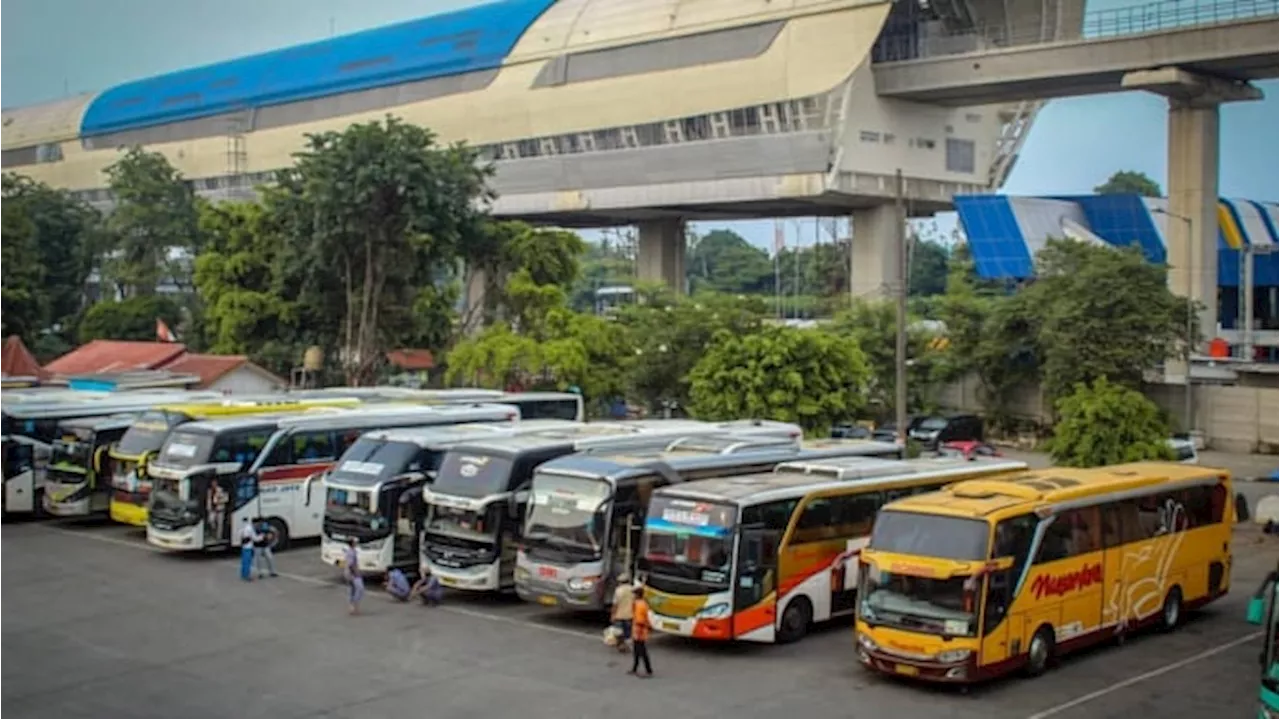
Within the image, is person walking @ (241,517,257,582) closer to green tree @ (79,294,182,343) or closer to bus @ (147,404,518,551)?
bus @ (147,404,518,551)

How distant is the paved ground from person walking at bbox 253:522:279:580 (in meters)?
0.93

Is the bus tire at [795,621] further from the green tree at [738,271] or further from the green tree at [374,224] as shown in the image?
the green tree at [738,271]

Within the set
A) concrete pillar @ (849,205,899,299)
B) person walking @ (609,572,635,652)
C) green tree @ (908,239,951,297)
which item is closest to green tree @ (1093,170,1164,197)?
green tree @ (908,239,951,297)

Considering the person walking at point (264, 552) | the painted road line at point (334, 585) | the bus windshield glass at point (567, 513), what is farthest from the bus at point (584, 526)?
the person walking at point (264, 552)

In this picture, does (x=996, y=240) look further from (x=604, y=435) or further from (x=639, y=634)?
(x=639, y=634)

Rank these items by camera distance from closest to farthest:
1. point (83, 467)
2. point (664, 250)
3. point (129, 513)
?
point (129, 513) → point (83, 467) → point (664, 250)

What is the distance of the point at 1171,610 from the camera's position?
19734mm

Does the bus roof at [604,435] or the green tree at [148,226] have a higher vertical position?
the green tree at [148,226]

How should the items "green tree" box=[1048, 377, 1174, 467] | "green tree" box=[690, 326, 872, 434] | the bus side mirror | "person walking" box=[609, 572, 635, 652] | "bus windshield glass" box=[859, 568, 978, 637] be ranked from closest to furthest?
the bus side mirror < "bus windshield glass" box=[859, 568, 978, 637] < "person walking" box=[609, 572, 635, 652] < "green tree" box=[1048, 377, 1174, 467] < "green tree" box=[690, 326, 872, 434]

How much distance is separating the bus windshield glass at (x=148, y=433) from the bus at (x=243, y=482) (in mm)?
986

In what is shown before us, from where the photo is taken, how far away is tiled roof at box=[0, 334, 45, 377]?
178ft

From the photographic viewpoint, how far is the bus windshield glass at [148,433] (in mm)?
28047

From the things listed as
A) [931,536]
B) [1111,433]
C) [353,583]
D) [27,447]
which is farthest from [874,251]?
[931,536]

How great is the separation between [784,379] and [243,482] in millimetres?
14292
